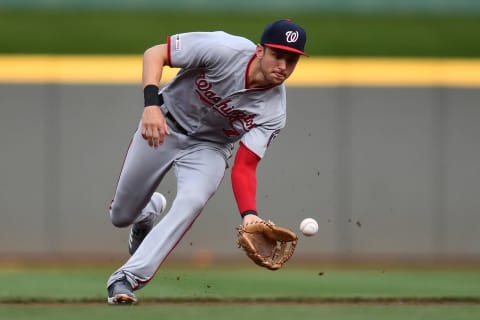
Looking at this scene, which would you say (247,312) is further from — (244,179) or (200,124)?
(200,124)

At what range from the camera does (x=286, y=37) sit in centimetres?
554

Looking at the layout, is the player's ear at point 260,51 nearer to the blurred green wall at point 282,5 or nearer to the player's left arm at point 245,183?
the player's left arm at point 245,183

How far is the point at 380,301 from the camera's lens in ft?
21.1

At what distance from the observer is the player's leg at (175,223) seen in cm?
571

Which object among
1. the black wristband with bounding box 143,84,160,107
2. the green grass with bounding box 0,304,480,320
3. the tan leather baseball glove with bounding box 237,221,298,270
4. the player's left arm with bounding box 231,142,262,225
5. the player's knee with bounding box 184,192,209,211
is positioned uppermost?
the black wristband with bounding box 143,84,160,107

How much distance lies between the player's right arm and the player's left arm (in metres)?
0.45

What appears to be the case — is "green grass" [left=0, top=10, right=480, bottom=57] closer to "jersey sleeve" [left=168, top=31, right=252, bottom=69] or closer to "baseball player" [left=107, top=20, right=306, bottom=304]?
"baseball player" [left=107, top=20, right=306, bottom=304]

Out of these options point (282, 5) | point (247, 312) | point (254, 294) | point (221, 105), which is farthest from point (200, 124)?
point (282, 5)

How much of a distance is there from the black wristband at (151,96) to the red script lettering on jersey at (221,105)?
0.54 meters

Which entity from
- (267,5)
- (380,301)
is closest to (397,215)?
(267,5)

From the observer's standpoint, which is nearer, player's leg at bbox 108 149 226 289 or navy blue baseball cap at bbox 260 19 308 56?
navy blue baseball cap at bbox 260 19 308 56

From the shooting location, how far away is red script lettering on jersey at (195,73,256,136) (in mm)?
6004

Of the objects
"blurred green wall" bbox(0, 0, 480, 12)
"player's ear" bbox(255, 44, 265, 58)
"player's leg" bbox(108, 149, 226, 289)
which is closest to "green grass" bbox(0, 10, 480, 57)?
"blurred green wall" bbox(0, 0, 480, 12)

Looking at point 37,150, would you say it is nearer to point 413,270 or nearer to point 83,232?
point 83,232
